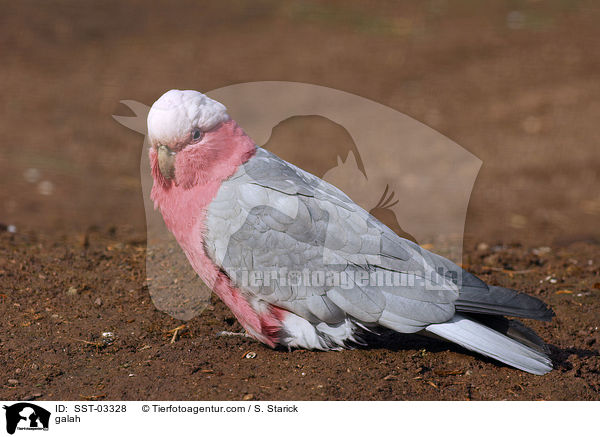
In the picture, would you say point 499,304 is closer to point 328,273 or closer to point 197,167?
point 328,273

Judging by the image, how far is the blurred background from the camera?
789 centimetres

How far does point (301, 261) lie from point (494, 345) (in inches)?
50.1

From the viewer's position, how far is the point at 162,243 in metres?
5.88

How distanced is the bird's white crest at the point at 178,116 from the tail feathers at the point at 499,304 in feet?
6.23

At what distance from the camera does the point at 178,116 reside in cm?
378

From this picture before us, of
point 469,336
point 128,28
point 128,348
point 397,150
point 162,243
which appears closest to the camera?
point 469,336

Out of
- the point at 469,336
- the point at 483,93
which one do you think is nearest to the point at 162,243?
the point at 469,336

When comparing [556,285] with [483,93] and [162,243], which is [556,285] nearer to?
[162,243]

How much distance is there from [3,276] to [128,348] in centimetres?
153

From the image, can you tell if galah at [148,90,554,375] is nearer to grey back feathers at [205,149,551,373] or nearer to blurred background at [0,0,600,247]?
grey back feathers at [205,149,551,373]

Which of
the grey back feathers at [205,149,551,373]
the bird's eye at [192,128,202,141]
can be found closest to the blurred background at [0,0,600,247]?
the grey back feathers at [205,149,551,373]
